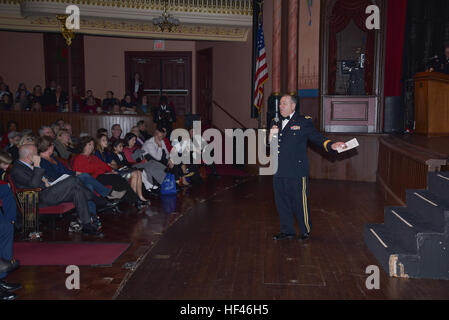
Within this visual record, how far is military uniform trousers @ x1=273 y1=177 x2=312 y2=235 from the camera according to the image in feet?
14.0

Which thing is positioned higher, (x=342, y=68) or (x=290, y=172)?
(x=342, y=68)

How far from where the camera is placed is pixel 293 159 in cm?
425

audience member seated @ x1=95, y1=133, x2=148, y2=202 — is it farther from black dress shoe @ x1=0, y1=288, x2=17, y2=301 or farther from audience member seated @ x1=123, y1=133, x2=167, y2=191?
black dress shoe @ x1=0, y1=288, x2=17, y2=301

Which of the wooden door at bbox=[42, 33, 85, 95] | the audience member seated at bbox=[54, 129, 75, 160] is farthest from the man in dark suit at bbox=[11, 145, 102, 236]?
the wooden door at bbox=[42, 33, 85, 95]

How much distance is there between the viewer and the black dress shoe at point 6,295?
2.98 m

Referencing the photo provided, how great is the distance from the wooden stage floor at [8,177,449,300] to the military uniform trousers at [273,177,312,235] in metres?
0.22

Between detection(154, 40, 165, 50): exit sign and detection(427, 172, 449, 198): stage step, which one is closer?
detection(427, 172, 449, 198): stage step

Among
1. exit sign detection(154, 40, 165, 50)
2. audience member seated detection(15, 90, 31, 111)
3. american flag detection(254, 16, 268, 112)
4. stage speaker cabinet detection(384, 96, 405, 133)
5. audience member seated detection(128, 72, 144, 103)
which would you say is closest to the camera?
stage speaker cabinet detection(384, 96, 405, 133)

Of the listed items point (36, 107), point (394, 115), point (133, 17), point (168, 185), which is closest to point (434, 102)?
point (394, 115)

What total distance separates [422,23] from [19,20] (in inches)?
389

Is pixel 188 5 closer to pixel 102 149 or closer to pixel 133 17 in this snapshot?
pixel 133 17

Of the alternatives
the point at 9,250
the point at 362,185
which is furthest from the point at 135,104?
the point at 9,250

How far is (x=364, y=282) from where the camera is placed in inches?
132
